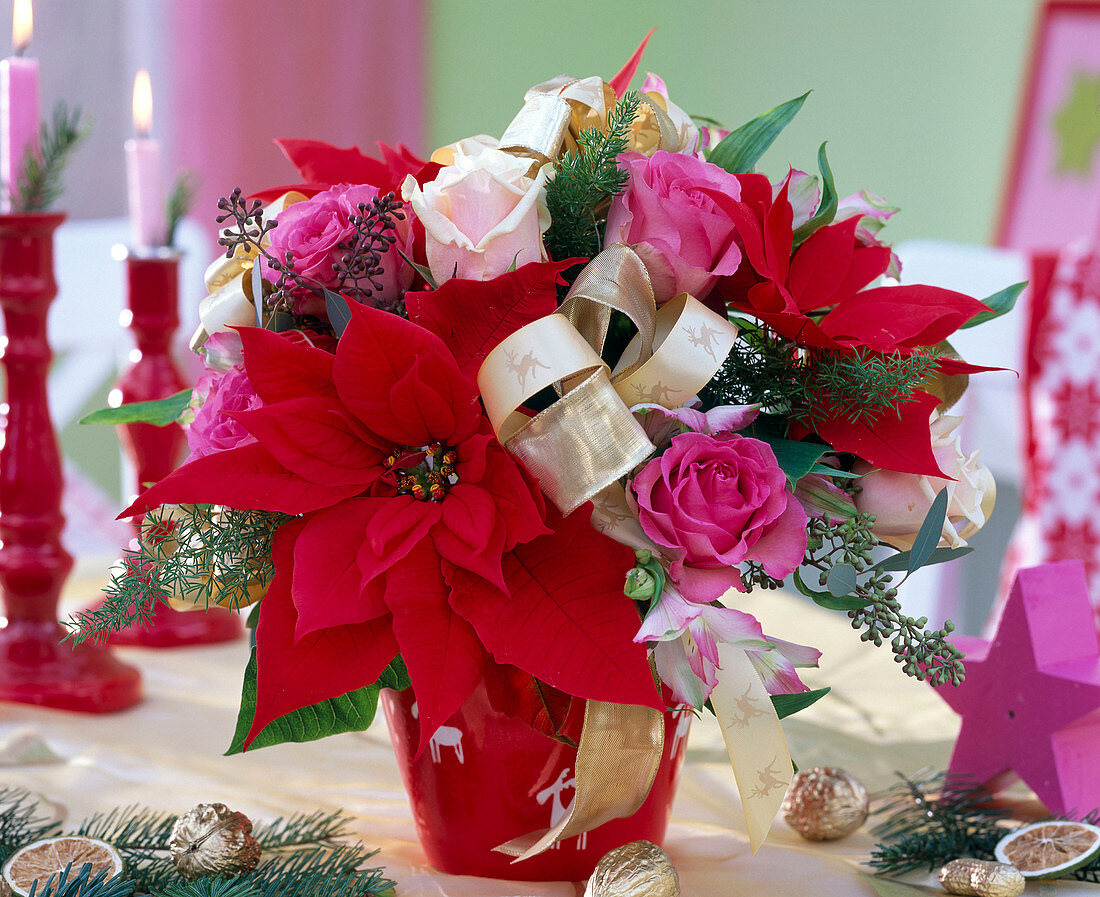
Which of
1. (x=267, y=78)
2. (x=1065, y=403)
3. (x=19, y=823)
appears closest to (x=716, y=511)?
(x=19, y=823)

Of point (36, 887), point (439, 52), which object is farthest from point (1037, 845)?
point (439, 52)

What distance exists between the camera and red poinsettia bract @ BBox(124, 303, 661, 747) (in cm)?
41

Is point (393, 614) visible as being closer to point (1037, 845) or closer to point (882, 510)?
point (882, 510)

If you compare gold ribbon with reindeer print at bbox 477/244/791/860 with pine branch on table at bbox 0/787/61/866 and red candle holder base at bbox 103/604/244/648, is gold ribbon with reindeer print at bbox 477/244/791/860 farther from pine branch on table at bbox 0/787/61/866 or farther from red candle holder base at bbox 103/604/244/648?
red candle holder base at bbox 103/604/244/648

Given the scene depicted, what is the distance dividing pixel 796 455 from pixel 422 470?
0.15m

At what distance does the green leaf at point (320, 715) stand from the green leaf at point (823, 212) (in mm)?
261

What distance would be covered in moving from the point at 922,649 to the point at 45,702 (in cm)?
56

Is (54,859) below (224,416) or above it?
below

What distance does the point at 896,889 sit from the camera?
521 millimetres

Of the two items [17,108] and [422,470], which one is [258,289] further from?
[17,108]

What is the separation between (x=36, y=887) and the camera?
1.46ft

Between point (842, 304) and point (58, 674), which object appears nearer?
point (842, 304)

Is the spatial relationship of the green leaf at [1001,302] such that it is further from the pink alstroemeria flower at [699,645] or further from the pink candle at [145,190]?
the pink candle at [145,190]

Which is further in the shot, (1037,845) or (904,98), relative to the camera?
(904,98)
